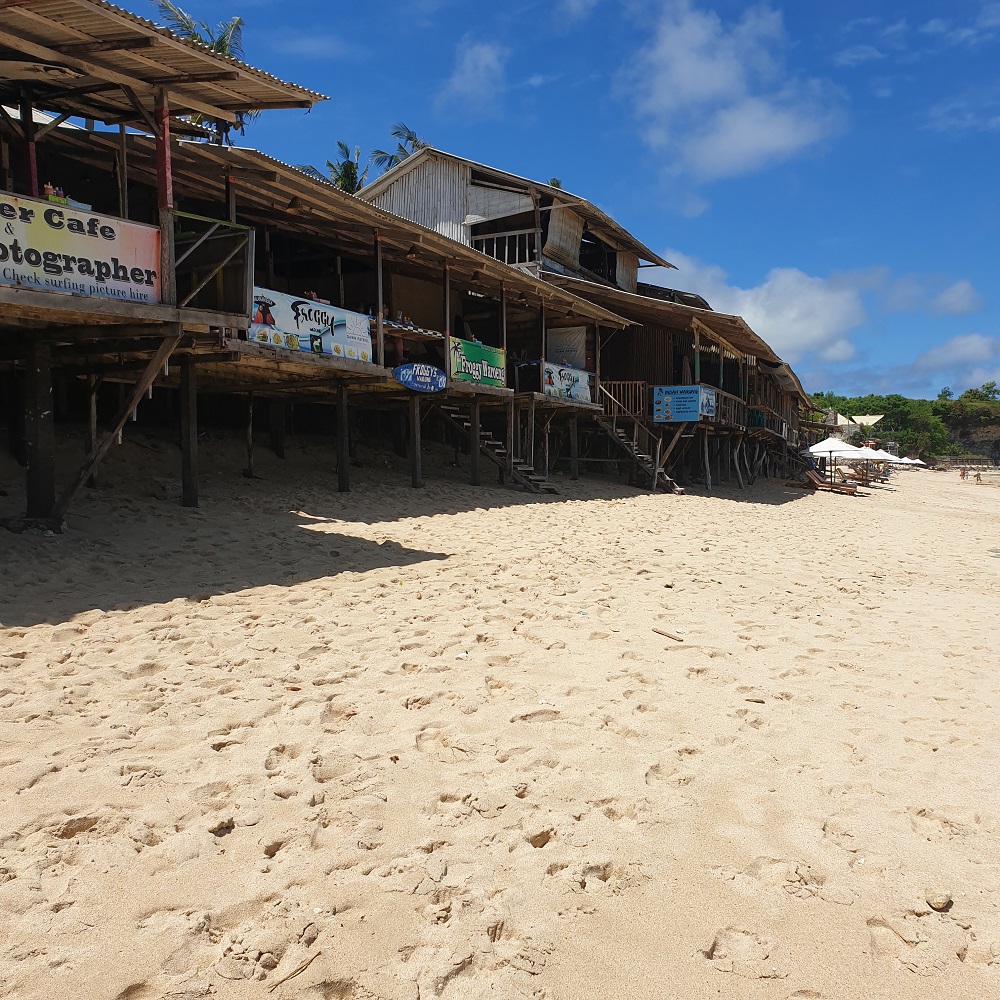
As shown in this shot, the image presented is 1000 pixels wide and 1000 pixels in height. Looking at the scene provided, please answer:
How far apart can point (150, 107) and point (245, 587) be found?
5.66 metres

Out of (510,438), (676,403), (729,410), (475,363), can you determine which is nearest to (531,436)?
(510,438)

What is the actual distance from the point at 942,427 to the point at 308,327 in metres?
91.7

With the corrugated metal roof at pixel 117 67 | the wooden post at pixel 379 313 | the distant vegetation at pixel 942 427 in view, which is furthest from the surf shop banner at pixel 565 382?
the distant vegetation at pixel 942 427

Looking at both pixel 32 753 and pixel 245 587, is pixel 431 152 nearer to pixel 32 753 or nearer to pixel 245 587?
pixel 245 587

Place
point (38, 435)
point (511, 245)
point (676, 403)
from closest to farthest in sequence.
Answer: point (38, 435), point (676, 403), point (511, 245)

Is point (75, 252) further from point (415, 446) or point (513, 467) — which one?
point (513, 467)

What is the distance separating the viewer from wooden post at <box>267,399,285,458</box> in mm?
14867

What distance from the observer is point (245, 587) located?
23.3ft

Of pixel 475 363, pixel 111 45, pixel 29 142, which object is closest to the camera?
pixel 111 45

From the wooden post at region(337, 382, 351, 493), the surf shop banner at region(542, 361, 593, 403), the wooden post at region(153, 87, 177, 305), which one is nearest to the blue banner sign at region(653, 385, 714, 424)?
the surf shop banner at region(542, 361, 593, 403)

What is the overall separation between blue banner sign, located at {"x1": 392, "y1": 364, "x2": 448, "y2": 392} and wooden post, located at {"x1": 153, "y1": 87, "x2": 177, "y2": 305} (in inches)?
227

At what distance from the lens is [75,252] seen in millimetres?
7016

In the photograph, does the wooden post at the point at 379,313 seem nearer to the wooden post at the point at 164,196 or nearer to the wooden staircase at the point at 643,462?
the wooden post at the point at 164,196

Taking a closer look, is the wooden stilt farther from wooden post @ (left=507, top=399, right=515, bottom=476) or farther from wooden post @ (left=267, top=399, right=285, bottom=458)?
wooden post @ (left=267, top=399, right=285, bottom=458)
